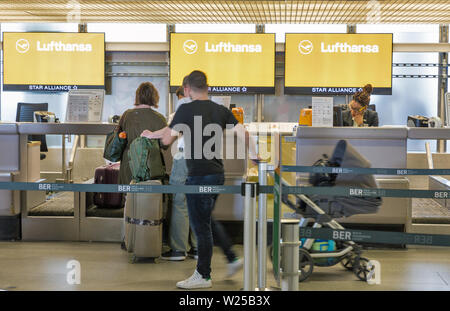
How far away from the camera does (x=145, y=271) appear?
429cm

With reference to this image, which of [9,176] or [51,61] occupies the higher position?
[51,61]

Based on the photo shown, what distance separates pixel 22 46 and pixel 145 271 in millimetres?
7003

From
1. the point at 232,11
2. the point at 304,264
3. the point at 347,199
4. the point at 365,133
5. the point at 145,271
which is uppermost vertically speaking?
the point at 232,11

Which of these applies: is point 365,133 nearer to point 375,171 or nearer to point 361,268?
point 375,171

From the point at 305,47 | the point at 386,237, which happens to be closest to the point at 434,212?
the point at 386,237

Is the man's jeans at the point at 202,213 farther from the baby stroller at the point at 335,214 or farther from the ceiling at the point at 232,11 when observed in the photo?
the ceiling at the point at 232,11

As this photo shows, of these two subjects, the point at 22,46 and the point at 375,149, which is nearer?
the point at 375,149

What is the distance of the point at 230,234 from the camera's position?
5.25 m

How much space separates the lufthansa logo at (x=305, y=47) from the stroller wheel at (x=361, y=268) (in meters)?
6.15

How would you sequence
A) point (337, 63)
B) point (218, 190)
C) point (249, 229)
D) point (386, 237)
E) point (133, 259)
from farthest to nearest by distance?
point (337, 63) < point (133, 259) < point (218, 190) < point (249, 229) < point (386, 237)

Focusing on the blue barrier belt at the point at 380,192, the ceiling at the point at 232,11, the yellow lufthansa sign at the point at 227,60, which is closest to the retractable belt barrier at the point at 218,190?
the blue barrier belt at the point at 380,192
